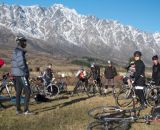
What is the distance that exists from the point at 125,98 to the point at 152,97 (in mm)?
1606

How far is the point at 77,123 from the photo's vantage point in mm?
15664

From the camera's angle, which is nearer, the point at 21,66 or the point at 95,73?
the point at 21,66

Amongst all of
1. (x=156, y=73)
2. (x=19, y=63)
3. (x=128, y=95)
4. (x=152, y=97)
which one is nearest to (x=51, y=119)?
(x=19, y=63)

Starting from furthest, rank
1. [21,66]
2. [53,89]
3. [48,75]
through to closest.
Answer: [48,75]
[53,89]
[21,66]

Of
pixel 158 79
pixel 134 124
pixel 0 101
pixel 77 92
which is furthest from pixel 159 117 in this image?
pixel 77 92

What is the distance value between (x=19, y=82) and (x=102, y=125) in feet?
18.8

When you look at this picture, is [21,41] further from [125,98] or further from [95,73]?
[95,73]

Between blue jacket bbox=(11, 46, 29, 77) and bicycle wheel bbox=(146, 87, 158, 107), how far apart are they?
252 inches

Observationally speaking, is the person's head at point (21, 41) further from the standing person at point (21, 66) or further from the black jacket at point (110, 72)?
the black jacket at point (110, 72)

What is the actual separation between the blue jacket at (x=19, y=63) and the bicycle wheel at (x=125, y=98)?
6.06 metres

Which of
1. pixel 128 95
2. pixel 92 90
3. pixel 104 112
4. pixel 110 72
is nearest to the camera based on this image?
pixel 104 112

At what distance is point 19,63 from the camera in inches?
666

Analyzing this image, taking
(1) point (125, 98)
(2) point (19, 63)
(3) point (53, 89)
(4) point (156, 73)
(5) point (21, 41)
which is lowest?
(1) point (125, 98)

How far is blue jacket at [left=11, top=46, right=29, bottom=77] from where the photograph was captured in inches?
664
